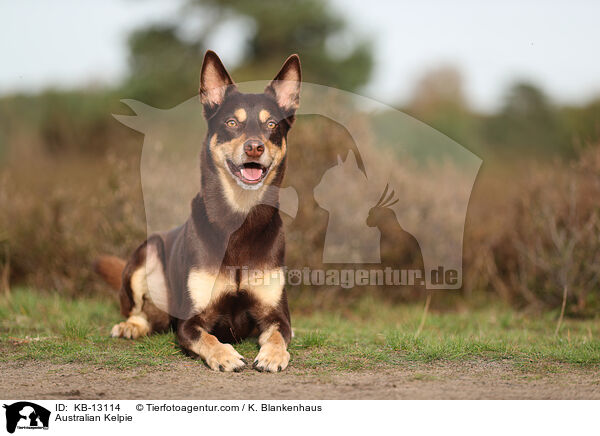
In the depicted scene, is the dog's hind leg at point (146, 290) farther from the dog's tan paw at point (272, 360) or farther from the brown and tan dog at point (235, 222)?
the dog's tan paw at point (272, 360)

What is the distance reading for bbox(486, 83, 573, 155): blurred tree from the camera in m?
19.1

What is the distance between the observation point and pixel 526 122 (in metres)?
19.6

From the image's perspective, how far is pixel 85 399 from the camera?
3.66 metres

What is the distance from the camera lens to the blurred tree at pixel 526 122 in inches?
752

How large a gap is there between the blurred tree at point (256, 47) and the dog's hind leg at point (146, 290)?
1313 centimetres

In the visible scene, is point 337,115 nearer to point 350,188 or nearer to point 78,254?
point 350,188

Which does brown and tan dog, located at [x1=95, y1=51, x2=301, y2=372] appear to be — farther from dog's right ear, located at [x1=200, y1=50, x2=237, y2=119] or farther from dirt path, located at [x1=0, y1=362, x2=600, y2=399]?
dirt path, located at [x1=0, y1=362, x2=600, y2=399]

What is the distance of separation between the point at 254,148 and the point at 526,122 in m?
17.4

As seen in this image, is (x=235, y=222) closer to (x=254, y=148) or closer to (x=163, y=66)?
(x=254, y=148)

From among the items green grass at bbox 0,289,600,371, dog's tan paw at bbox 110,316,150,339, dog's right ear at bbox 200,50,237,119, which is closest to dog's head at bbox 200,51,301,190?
dog's right ear at bbox 200,50,237,119

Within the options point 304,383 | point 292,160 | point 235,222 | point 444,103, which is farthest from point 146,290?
point 444,103

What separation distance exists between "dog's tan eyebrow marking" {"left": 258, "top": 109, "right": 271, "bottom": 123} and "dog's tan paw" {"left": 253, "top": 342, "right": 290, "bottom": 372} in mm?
1765

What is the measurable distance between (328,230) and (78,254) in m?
3.35
